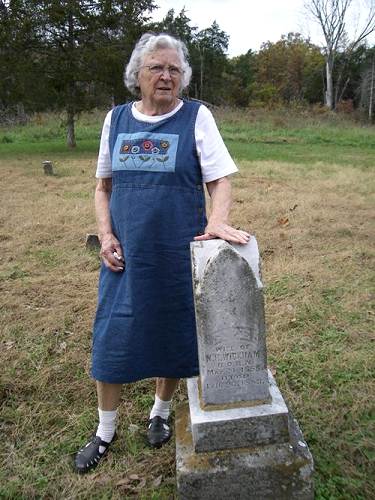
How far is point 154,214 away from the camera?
2.14 meters

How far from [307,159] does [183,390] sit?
39.1ft

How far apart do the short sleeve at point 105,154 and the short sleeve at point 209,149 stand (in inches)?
18.2

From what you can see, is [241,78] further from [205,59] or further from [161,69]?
[161,69]

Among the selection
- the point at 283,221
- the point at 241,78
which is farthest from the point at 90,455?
the point at 241,78

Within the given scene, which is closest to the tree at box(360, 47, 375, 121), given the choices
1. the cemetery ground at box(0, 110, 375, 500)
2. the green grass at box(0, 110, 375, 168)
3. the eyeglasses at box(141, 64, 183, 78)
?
the green grass at box(0, 110, 375, 168)

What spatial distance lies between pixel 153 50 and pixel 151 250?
3.01 feet

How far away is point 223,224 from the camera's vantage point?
209 centimetres

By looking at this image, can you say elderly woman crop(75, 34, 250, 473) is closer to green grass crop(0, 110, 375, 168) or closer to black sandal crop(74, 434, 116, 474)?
black sandal crop(74, 434, 116, 474)

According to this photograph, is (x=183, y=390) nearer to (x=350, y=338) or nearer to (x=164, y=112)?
(x=350, y=338)

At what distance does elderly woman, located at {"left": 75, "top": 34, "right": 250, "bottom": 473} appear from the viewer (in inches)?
83.1

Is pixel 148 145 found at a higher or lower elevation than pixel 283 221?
higher

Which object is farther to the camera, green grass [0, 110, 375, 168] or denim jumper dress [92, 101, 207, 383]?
green grass [0, 110, 375, 168]

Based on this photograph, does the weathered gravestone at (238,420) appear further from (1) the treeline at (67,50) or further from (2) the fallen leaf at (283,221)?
(1) the treeline at (67,50)

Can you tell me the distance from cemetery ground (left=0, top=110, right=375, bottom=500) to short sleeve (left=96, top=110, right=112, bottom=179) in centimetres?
154
